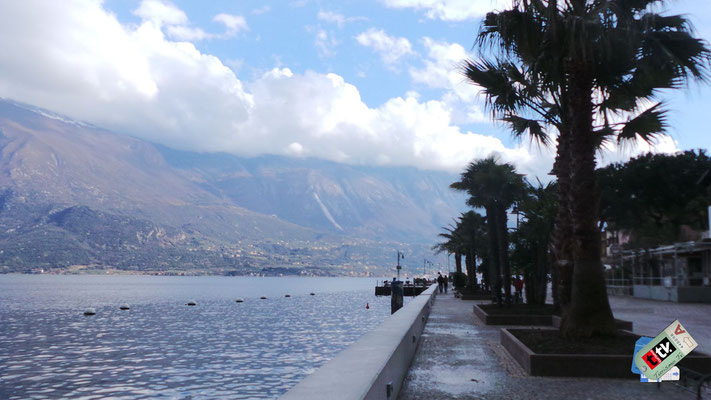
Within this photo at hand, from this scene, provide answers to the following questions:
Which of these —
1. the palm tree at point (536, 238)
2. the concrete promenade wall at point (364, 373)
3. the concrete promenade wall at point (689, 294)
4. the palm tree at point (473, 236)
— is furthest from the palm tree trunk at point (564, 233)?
the palm tree at point (473, 236)

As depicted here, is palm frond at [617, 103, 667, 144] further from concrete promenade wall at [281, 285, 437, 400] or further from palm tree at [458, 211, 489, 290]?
palm tree at [458, 211, 489, 290]

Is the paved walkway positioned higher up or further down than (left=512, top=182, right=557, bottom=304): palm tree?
further down

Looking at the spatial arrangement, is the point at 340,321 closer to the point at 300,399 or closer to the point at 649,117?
the point at 649,117

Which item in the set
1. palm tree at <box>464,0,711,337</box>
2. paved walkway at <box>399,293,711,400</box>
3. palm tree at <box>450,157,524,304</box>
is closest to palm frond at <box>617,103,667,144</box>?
palm tree at <box>464,0,711,337</box>

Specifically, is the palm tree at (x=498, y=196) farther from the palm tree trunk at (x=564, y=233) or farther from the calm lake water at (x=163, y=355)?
the palm tree trunk at (x=564, y=233)

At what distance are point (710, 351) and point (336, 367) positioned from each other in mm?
→ 9499

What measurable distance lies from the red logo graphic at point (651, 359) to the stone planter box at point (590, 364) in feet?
11.4

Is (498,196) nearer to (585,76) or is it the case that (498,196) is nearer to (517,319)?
(517,319)

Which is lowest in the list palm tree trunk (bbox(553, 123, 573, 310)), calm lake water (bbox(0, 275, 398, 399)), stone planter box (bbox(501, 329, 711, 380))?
calm lake water (bbox(0, 275, 398, 399))

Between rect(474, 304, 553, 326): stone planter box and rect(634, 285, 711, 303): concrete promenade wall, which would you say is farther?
rect(634, 285, 711, 303): concrete promenade wall

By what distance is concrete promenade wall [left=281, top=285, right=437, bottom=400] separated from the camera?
456 cm

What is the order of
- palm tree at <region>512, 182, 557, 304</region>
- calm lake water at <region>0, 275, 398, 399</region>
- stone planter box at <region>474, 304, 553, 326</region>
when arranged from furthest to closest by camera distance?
palm tree at <region>512, 182, 557, 304</region>
calm lake water at <region>0, 275, 398, 399</region>
stone planter box at <region>474, 304, 553, 326</region>

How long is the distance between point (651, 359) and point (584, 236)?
5469mm

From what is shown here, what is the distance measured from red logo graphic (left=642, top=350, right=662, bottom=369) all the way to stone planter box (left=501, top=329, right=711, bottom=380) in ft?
11.4
